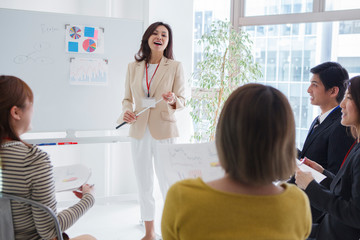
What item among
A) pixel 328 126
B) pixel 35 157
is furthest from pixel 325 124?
pixel 35 157

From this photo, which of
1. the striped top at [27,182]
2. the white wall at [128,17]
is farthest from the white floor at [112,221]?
the striped top at [27,182]

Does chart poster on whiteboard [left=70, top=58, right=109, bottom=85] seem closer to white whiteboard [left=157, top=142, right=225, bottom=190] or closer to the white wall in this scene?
the white wall

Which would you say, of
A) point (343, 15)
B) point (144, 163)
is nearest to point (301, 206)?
point (144, 163)

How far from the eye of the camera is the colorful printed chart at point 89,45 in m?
3.13

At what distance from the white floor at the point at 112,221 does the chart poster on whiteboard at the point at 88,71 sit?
1.19 m

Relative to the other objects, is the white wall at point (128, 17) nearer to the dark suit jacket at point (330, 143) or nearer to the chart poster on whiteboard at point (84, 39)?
the chart poster on whiteboard at point (84, 39)

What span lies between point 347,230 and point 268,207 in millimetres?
792

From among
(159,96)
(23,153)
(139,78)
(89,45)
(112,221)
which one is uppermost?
(89,45)

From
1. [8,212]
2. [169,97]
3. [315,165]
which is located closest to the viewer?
[8,212]

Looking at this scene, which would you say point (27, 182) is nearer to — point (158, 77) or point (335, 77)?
point (158, 77)

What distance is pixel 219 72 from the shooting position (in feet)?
12.2

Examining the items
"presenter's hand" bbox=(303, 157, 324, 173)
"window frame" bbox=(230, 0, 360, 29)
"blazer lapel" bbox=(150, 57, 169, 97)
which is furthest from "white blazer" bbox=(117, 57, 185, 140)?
"window frame" bbox=(230, 0, 360, 29)

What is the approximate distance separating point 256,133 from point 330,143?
1.31 meters

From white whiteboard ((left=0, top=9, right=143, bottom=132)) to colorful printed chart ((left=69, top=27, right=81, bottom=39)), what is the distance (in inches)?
2.2
